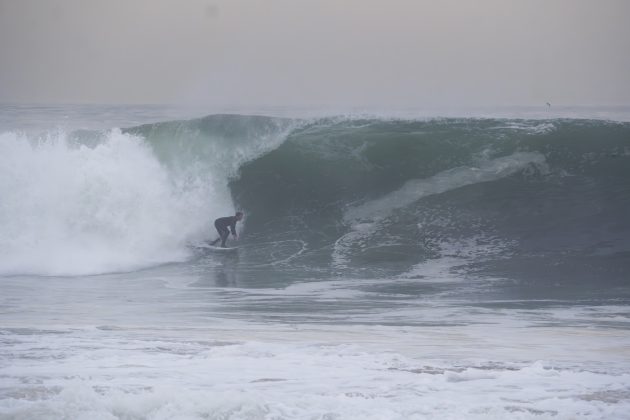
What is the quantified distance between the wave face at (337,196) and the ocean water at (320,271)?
0.05m

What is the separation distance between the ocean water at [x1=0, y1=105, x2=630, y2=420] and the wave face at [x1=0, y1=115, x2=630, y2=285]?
5 centimetres

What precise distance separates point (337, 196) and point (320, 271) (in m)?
3.76

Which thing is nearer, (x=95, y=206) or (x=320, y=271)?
(x=320, y=271)

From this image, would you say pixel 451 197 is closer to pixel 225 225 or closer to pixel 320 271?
pixel 320 271

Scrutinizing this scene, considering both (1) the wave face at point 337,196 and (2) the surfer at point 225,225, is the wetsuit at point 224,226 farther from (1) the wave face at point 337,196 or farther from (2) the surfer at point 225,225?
(1) the wave face at point 337,196

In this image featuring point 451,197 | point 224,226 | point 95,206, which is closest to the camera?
point 224,226

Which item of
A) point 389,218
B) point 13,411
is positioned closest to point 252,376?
point 13,411

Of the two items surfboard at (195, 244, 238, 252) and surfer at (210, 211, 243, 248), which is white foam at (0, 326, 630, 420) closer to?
surfboard at (195, 244, 238, 252)

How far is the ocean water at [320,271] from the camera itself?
19.3 ft

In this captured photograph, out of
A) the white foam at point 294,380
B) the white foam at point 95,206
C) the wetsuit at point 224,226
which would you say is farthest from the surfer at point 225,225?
the white foam at point 294,380

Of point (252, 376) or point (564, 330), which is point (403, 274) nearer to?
point (564, 330)

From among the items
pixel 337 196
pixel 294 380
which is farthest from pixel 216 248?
pixel 294 380

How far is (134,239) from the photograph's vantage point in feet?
48.0

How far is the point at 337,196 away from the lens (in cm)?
1599
